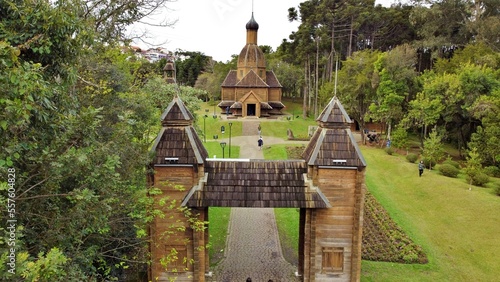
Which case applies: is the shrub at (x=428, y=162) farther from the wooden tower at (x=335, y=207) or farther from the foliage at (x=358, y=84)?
the wooden tower at (x=335, y=207)

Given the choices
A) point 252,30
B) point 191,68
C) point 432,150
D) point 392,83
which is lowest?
point 432,150

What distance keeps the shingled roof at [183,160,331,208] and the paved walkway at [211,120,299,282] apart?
157 inches

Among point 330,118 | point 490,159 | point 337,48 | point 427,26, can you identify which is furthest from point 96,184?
point 337,48

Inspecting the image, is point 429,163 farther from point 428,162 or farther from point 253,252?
point 253,252

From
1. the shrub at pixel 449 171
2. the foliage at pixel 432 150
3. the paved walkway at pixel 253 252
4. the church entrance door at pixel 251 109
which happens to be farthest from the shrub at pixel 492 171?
the church entrance door at pixel 251 109

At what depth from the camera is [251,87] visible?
4812 centimetres

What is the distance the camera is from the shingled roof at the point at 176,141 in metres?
12.2

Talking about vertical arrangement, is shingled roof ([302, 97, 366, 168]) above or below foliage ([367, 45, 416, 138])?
below

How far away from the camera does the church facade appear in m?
47.4

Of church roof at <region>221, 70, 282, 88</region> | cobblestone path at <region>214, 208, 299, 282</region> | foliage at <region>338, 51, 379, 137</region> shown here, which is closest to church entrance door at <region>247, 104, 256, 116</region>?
church roof at <region>221, 70, 282, 88</region>

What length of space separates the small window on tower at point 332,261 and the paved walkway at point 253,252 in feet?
6.36

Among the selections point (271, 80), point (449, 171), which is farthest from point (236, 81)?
point (449, 171)

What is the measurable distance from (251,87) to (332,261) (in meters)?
37.7

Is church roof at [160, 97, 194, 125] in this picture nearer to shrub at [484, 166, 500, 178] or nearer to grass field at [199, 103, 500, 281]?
grass field at [199, 103, 500, 281]
